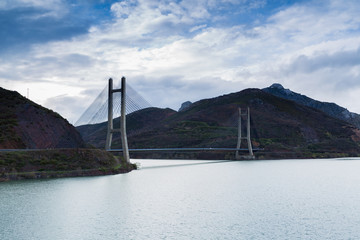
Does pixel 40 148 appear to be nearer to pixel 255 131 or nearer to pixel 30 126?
pixel 30 126

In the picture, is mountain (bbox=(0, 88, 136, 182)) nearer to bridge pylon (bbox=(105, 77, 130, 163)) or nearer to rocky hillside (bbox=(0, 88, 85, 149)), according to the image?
rocky hillside (bbox=(0, 88, 85, 149))

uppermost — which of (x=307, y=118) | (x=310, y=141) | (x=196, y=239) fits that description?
(x=307, y=118)

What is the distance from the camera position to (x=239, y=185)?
118ft

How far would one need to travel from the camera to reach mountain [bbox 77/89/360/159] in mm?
107250

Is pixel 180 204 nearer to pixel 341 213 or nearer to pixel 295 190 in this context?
pixel 341 213

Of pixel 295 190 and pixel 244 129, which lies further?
pixel 244 129

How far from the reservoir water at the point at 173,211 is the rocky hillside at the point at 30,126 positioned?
47.5ft

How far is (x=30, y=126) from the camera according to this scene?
5038cm

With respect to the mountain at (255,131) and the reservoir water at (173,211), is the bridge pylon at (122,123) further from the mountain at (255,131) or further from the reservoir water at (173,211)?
the mountain at (255,131)

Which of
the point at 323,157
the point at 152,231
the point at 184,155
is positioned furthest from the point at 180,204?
the point at 323,157

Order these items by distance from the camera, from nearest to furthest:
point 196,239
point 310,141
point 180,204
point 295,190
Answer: point 196,239 < point 180,204 < point 295,190 < point 310,141

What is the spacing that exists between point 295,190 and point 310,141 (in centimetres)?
9461

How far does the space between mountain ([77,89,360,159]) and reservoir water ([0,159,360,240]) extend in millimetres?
61262

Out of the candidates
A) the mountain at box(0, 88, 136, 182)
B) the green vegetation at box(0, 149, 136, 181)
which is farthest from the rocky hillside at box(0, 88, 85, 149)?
the green vegetation at box(0, 149, 136, 181)
